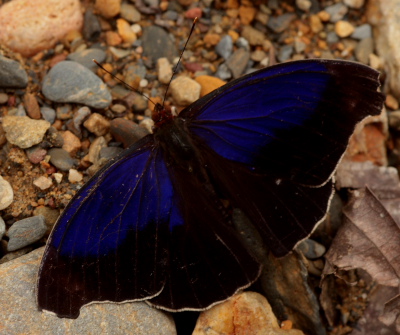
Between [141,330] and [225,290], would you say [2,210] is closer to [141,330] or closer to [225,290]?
[141,330]

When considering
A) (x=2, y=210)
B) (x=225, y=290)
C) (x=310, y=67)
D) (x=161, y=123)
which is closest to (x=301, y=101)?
(x=310, y=67)

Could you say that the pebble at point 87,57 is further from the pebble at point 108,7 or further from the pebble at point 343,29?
the pebble at point 343,29

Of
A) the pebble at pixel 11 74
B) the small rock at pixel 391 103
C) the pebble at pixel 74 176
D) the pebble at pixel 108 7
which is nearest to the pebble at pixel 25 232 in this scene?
the pebble at pixel 74 176

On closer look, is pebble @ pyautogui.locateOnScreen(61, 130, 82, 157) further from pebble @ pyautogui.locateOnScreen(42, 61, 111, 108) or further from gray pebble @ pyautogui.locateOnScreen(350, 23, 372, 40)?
gray pebble @ pyautogui.locateOnScreen(350, 23, 372, 40)

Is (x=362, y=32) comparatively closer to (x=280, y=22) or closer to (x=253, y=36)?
(x=280, y=22)

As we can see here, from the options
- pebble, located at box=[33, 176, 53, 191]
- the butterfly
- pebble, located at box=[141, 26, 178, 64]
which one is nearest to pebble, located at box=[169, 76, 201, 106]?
pebble, located at box=[141, 26, 178, 64]

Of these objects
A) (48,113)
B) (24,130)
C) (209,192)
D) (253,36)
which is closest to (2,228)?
(24,130)

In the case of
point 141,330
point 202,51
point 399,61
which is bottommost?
point 141,330
